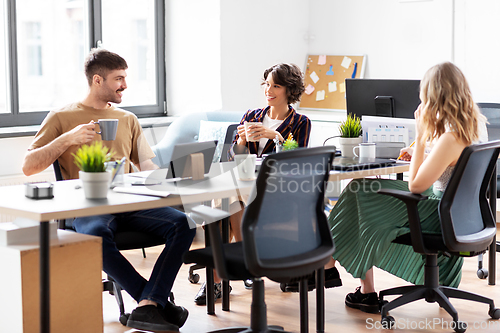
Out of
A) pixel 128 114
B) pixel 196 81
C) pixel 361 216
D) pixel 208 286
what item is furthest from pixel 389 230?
pixel 196 81

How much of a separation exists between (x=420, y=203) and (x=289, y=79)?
102cm

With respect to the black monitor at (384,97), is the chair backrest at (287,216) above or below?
below

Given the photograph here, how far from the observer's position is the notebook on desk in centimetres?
291

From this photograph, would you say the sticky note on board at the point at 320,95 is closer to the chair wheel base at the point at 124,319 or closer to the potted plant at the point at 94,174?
the chair wheel base at the point at 124,319

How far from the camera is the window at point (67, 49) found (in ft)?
15.2

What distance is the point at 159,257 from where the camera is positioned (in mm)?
2793

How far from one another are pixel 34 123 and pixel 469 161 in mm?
3259

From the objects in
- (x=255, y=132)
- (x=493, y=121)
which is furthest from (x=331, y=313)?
(x=493, y=121)

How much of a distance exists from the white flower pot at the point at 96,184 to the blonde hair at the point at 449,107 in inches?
52.8

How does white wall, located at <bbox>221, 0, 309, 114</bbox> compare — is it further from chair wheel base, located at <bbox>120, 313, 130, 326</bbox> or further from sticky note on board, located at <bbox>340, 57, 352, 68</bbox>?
chair wheel base, located at <bbox>120, 313, 130, 326</bbox>

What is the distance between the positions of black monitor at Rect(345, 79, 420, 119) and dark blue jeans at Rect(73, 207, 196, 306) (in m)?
1.25

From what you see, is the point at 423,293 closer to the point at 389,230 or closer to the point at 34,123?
the point at 389,230

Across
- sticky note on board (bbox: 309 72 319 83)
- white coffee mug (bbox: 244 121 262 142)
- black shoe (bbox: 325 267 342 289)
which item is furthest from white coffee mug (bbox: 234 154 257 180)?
sticky note on board (bbox: 309 72 319 83)

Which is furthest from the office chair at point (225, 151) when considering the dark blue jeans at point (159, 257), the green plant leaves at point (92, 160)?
the green plant leaves at point (92, 160)
